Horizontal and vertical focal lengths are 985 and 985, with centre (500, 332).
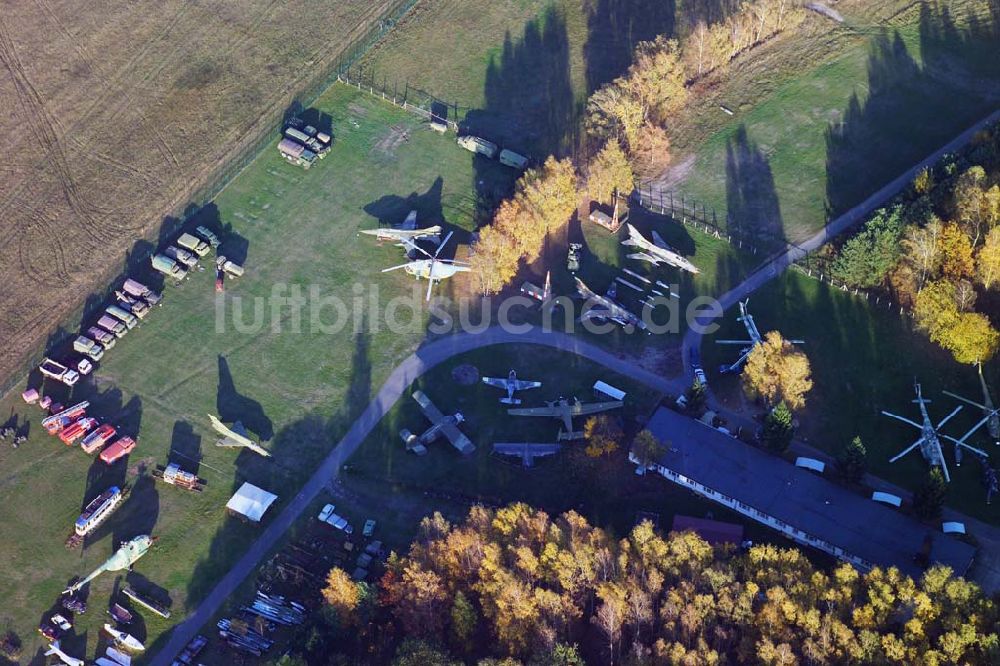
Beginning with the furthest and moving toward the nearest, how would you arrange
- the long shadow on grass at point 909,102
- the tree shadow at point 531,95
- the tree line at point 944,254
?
the tree shadow at point 531,95 → the long shadow on grass at point 909,102 → the tree line at point 944,254

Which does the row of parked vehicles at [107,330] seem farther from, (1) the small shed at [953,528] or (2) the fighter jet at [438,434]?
(1) the small shed at [953,528]

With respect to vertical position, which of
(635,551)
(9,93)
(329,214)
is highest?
(9,93)

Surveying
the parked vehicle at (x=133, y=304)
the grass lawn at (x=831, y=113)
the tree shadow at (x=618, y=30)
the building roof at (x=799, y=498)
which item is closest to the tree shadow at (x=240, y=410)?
the parked vehicle at (x=133, y=304)

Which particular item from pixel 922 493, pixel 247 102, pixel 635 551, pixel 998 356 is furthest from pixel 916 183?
pixel 247 102

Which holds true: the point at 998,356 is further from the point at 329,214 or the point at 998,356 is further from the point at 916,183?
the point at 329,214

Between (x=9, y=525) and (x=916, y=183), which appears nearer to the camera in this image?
(x=9, y=525)
